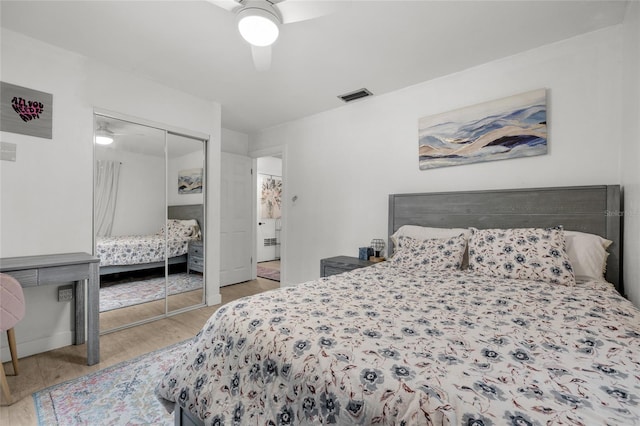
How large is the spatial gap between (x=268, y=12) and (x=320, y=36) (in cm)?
77

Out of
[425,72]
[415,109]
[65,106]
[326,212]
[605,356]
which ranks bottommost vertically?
[605,356]

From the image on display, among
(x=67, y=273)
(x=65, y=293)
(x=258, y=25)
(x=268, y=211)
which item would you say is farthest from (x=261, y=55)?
(x=268, y=211)

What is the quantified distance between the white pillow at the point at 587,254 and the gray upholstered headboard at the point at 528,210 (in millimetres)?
129

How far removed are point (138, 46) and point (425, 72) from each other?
8.45 ft

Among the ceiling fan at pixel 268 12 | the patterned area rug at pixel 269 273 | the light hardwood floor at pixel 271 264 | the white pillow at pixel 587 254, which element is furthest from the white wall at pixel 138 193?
the white pillow at pixel 587 254

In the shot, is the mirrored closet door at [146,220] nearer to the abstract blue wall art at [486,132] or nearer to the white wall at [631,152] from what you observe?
the abstract blue wall art at [486,132]

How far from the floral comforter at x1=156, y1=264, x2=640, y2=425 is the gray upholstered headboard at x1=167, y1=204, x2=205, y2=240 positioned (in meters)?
2.16

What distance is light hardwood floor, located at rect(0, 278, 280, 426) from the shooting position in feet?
5.58

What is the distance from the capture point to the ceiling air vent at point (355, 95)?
3.22 m

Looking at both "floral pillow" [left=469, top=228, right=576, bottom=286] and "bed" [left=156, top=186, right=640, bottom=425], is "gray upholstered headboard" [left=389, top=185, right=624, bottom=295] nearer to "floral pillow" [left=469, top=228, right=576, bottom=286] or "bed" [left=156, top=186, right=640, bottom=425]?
"bed" [left=156, top=186, right=640, bottom=425]

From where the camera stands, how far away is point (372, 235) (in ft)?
11.2

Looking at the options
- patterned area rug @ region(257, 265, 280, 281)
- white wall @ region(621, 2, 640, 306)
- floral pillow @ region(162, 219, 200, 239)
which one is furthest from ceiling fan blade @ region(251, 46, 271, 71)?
patterned area rug @ region(257, 265, 280, 281)

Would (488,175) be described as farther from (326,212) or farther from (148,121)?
(148,121)

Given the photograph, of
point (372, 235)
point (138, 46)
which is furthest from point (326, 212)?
point (138, 46)
